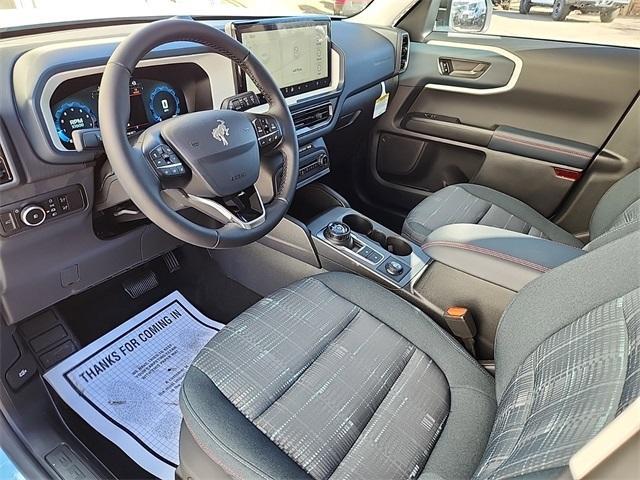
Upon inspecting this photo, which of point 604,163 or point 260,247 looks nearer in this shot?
point 260,247

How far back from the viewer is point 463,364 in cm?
101

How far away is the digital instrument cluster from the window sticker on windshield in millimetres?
858

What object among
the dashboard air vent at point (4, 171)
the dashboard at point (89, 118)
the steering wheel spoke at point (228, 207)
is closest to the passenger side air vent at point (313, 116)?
the dashboard at point (89, 118)

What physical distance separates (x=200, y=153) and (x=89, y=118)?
28 cm

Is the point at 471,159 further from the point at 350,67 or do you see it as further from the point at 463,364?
the point at 463,364

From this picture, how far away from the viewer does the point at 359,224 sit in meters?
1.54

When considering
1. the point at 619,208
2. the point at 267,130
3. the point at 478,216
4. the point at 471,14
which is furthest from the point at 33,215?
the point at 471,14

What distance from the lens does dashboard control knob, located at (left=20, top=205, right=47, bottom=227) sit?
3.08ft

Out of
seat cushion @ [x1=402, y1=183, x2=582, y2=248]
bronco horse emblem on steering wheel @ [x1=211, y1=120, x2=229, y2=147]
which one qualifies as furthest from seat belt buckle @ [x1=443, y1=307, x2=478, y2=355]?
bronco horse emblem on steering wheel @ [x1=211, y1=120, x2=229, y2=147]

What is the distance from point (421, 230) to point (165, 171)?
0.85m

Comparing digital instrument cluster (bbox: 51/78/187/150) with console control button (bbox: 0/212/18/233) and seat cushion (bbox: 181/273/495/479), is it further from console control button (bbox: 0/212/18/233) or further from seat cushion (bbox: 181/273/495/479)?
seat cushion (bbox: 181/273/495/479)

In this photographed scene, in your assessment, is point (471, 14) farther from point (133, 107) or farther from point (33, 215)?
point (33, 215)

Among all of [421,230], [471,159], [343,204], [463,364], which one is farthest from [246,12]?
[463,364]

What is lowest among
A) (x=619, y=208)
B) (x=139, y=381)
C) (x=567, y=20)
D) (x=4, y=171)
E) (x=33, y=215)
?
(x=139, y=381)
